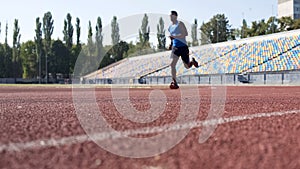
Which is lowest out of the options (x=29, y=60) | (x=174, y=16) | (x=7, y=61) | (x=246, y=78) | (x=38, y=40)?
(x=246, y=78)

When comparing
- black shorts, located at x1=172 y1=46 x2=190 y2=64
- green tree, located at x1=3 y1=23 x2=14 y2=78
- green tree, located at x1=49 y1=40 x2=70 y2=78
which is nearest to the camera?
black shorts, located at x1=172 y1=46 x2=190 y2=64

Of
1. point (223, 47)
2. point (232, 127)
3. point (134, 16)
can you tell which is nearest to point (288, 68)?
point (223, 47)

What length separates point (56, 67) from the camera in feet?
186

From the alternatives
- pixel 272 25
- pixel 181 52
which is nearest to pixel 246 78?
pixel 181 52

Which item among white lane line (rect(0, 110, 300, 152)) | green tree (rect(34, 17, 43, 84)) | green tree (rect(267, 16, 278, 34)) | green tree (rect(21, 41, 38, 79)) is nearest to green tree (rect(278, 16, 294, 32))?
green tree (rect(267, 16, 278, 34))

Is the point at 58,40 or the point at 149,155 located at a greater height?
the point at 58,40

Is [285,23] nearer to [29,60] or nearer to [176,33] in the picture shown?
[29,60]

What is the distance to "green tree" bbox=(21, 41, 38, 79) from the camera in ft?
188

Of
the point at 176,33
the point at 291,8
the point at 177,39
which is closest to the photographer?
the point at 176,33

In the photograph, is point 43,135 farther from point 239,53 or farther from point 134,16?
point 239,53

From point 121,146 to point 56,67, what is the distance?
57.2 metres

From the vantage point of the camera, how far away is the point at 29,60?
5762 centimetres

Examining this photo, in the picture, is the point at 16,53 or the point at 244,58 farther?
the point at 16,53

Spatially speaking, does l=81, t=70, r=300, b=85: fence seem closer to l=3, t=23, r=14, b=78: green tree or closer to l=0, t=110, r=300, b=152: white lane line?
l=0, t=110, r=300, b=152: white lane line
